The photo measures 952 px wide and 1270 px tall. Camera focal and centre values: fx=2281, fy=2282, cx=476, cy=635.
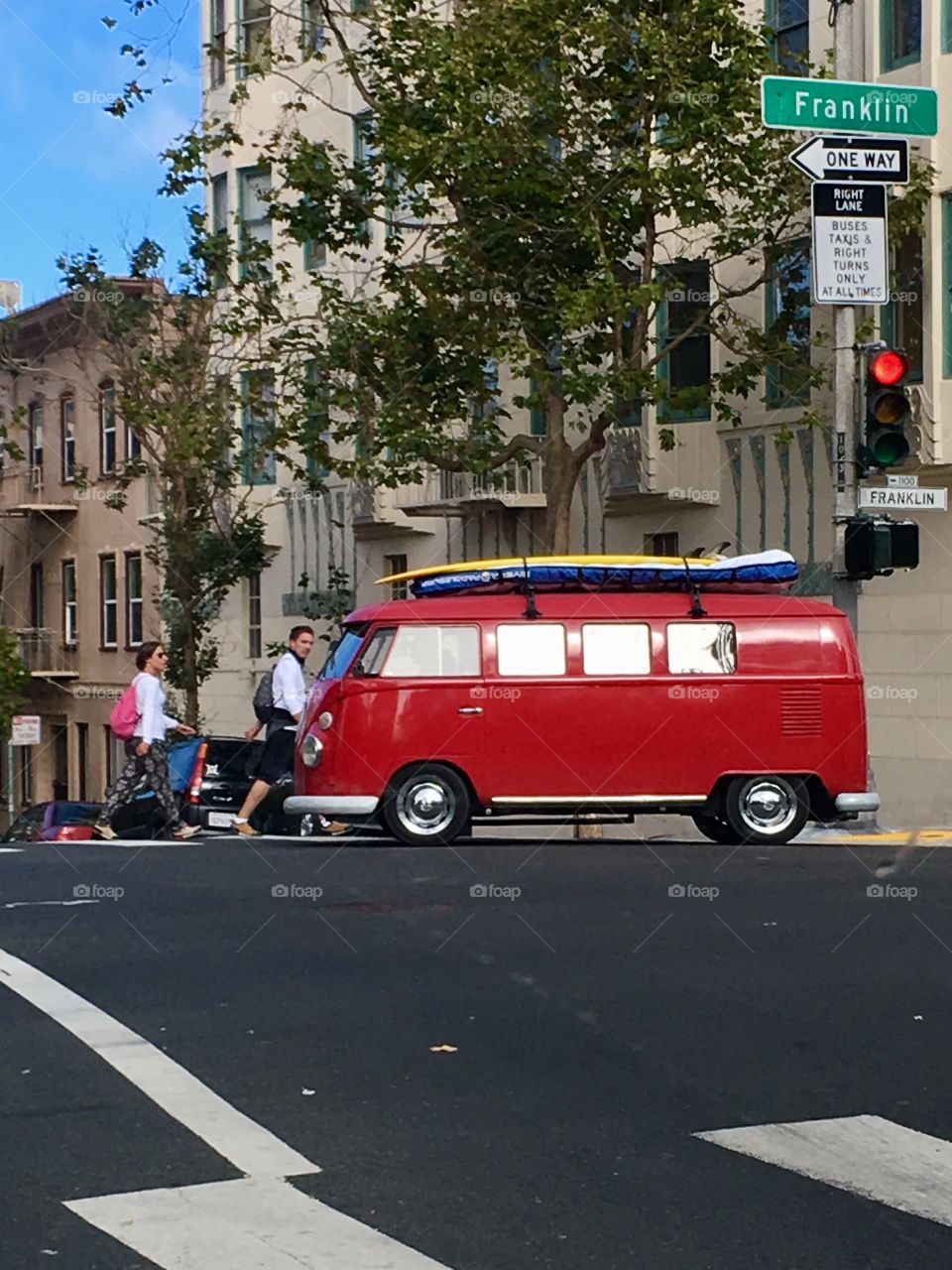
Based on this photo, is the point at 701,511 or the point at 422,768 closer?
the point at 422,768

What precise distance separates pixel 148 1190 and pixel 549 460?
70.9 feet

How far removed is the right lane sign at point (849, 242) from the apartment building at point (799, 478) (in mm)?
1779

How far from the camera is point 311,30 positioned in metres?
28.9

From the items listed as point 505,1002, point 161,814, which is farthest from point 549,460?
point 505,1002

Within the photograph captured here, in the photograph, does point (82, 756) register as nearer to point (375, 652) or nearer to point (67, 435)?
point (67, 435)

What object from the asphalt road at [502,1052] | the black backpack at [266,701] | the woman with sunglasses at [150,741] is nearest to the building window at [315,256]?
the black backpack at [266,701]

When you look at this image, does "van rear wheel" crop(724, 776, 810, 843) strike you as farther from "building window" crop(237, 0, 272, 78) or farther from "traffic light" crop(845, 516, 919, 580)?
"building window" crop(237, 0, 272, 78)

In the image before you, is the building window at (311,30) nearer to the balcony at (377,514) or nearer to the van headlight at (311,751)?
the balcony at (377,514)

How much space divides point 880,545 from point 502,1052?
434 inches

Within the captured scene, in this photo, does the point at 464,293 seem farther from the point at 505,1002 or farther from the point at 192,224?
the point at 505,1002

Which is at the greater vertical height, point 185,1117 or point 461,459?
point 461,459

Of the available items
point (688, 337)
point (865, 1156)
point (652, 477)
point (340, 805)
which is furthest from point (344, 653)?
point (865, 1156)

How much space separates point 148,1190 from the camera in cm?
656

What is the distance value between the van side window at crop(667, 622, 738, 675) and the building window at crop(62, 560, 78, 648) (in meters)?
38.5
